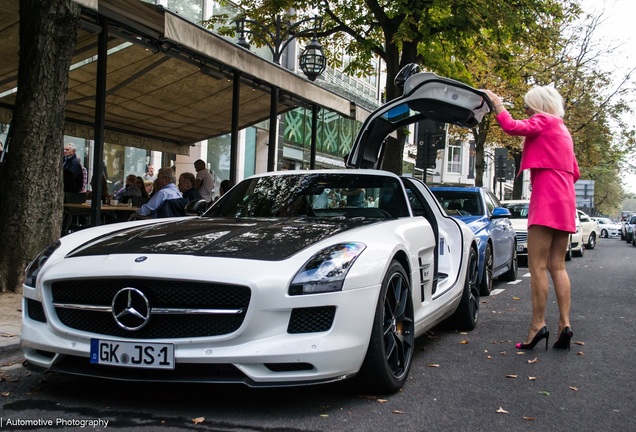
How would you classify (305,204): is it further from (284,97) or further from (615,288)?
(284,97)

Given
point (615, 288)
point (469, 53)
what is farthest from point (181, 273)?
point (469, 53)

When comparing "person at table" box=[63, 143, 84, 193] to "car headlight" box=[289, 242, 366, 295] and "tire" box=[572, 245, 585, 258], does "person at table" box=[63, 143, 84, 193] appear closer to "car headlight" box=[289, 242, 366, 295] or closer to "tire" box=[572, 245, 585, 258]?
"car headlight" box=[289, 242, 366, 295]

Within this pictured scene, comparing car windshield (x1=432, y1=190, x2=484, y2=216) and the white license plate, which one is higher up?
car windshield (x1=432, y1=190, x2=484, y2=216)

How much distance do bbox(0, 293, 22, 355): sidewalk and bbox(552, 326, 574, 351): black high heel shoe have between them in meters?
4.06

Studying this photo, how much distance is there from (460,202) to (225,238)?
24.8ft

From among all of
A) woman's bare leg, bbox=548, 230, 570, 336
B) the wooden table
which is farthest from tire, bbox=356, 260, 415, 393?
the wooden table

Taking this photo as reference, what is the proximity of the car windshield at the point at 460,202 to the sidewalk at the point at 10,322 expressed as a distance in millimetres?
6364

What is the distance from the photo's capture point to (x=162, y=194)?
10188mm

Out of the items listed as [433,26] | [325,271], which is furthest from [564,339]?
[433,26]

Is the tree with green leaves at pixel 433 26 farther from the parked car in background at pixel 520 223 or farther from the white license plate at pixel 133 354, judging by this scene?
the white license plate at pixel 133 354

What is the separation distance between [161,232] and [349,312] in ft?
4.68

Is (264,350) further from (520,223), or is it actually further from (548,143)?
(520,223)

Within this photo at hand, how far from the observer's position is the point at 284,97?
1444cm

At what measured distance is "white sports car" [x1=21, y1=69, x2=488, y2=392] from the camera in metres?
3.64
